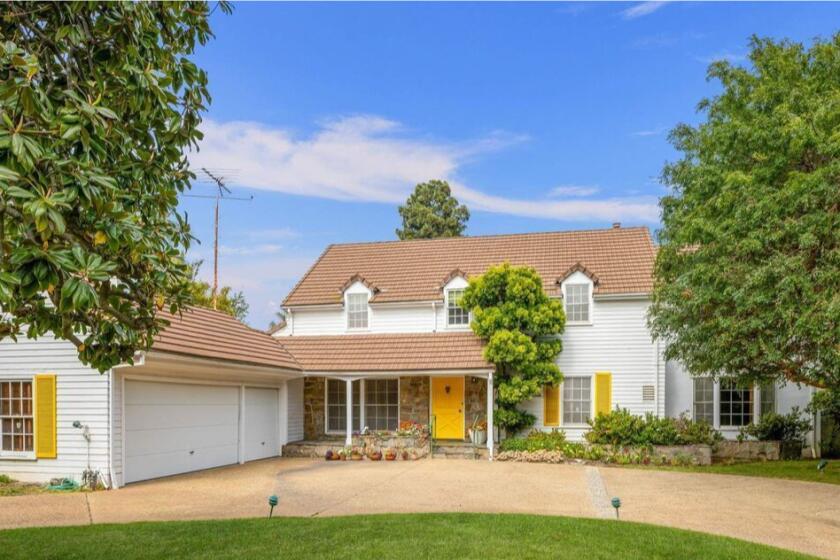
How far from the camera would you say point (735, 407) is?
19656 millimetres

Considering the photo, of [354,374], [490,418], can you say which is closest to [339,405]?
[354,374]

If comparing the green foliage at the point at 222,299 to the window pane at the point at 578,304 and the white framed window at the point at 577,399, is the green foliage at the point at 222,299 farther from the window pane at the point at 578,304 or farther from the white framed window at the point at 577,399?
the white framed window at the point at 577,399

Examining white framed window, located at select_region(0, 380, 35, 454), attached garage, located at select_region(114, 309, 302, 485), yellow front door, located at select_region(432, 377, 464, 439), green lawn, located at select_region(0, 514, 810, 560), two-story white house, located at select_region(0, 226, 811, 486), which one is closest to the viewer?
green lawn, located at select_region(0, 514, 810, 560)

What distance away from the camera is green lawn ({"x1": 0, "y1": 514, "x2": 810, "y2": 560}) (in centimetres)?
764

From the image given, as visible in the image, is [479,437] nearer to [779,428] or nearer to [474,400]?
[474,400]

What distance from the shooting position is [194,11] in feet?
19.7

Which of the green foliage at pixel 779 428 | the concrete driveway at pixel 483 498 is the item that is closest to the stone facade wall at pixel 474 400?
the concrete driveway at pixel 483 498

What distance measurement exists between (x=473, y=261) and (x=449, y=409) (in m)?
5.54

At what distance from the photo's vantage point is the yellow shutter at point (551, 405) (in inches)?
782

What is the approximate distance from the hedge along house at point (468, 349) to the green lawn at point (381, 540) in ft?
31.1

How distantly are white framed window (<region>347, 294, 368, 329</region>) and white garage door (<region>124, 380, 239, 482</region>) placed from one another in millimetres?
5865

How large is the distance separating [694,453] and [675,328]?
467cm

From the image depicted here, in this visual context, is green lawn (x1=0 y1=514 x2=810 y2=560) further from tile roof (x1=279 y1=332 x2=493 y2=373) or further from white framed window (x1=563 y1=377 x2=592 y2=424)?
white framed window (x1=563 y1=377 x2=592 y2=424)

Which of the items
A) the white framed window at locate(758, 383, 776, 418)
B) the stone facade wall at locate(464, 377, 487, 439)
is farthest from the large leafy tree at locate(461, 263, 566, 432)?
the white framed window at locate(758, 383, 776, 418)
